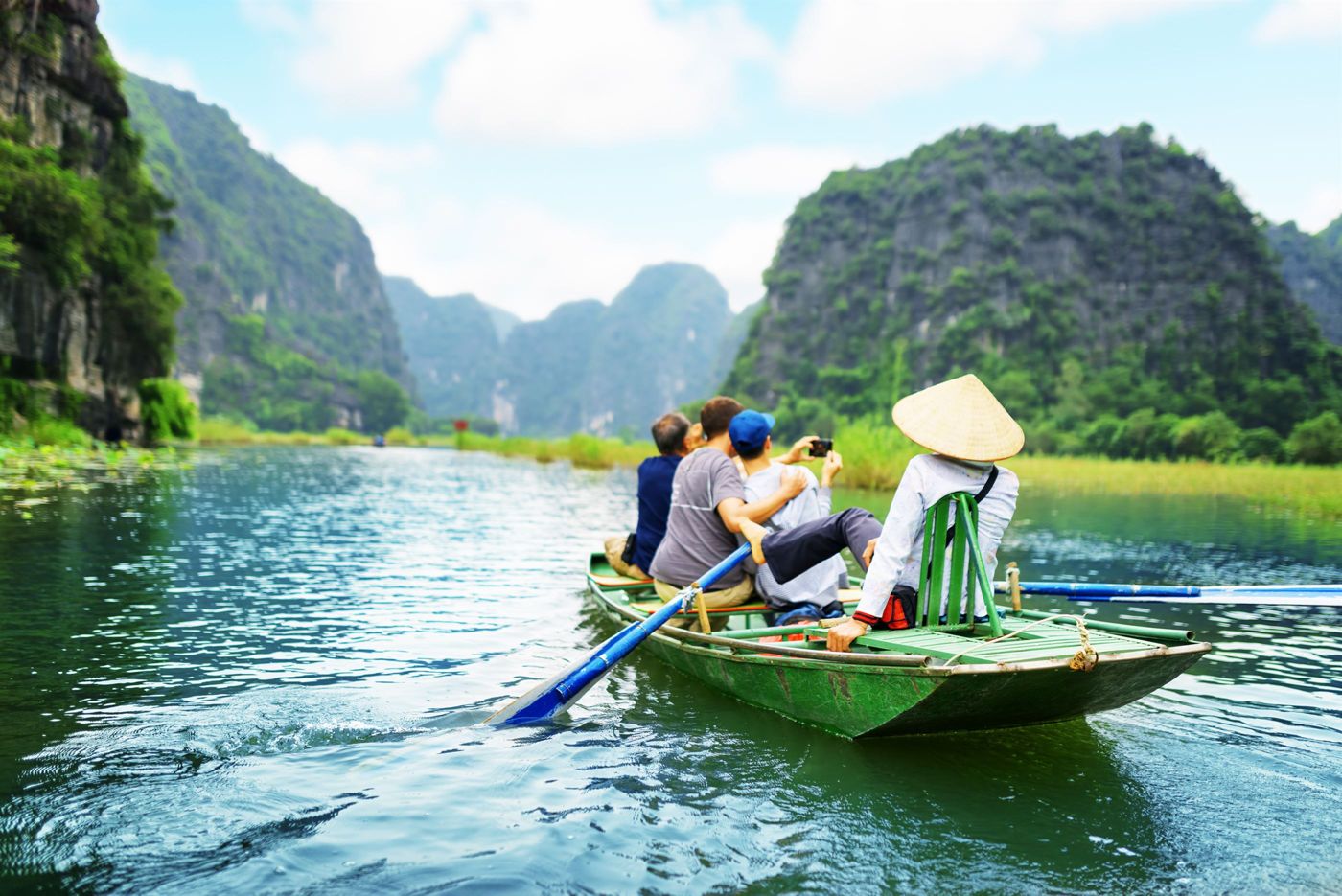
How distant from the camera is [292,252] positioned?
14038 cm

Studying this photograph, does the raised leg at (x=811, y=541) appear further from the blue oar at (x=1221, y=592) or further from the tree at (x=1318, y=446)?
the tree at (x=1318, y=446)

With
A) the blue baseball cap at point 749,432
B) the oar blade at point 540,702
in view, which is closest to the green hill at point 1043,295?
the blue baseball cap at point 749,432

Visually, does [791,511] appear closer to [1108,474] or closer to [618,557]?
[618,557]

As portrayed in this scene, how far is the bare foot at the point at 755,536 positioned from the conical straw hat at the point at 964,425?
4.29ft

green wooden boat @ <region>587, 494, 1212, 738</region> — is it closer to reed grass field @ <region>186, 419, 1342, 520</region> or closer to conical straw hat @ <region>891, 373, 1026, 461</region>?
conical straw hat @ <region>891, 373, 1026, 461</region>

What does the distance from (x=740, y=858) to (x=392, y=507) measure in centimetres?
1552

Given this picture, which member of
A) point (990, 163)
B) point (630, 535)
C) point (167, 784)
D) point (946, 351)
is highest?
point (990, 163)

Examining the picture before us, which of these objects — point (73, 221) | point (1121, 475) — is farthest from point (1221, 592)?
point (73, 221)

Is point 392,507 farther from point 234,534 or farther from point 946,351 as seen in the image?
point 946,351

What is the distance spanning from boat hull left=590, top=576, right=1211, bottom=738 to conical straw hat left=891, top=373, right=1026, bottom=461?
1010mm

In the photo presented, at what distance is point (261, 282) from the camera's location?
126 metres

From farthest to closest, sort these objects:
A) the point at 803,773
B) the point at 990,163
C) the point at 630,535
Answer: the point at 990,163
the point at 630,535
the point at 803,773

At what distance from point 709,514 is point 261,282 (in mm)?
135901

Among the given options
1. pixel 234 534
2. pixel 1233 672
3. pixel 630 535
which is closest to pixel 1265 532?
pixel 1233 672
